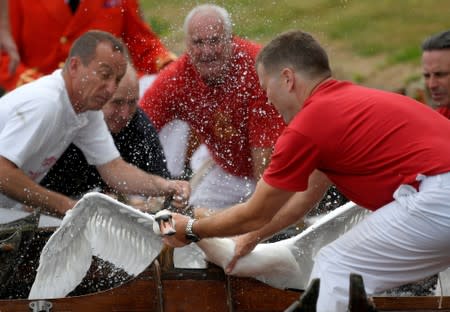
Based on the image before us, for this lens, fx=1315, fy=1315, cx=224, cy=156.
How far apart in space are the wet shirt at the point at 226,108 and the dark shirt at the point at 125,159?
229 mm

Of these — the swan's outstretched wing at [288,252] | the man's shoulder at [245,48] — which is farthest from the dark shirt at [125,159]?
the swan's outstretched wing at [288,252]

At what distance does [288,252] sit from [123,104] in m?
2.04

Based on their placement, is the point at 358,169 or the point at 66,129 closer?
the point at 358,169

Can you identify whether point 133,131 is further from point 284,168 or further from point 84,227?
point 284,168

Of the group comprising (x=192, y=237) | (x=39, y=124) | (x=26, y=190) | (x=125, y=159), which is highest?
(x=192, y=237)

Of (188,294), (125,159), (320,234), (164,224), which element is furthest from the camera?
(125,159)

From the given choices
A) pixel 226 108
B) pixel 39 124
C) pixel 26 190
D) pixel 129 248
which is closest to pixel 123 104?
pixel 226 108

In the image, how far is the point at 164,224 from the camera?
218 inches

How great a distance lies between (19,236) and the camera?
613 cm

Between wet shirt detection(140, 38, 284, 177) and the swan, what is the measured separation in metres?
1.56

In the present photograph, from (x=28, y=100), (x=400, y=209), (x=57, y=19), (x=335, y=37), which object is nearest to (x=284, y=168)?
(x=400, y=209)

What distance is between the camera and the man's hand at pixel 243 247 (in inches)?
226

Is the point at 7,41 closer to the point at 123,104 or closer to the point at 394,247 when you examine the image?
the point at 123,104

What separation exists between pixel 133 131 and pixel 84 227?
76.0 inches
